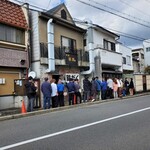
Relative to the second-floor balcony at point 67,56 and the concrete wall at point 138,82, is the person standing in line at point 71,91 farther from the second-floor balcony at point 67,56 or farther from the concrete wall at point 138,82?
the concrete wall at point 138,82

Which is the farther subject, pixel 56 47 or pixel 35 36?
pixel 56 47

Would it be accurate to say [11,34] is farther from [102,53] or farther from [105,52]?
[105,52]

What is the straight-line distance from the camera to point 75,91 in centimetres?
1739

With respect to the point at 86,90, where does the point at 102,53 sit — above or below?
above

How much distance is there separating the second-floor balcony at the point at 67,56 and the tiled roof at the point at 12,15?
2125 millimetres

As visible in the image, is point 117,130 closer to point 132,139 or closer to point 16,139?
point 132,139

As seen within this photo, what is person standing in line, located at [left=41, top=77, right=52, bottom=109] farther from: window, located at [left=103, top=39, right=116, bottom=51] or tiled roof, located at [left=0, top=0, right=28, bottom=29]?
window, located at [left=103, top=39, right=116, bottom=51]

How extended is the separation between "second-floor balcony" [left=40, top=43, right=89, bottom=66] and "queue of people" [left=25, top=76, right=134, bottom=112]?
2.25 meters

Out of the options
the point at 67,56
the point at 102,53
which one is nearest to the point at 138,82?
the point at 102,53

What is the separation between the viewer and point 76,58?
23.1 meters

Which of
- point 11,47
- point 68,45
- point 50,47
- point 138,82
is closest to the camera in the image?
point 11,47

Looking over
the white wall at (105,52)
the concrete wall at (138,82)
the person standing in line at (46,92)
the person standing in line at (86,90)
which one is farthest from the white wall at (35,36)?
the concrete wall at (138,82)

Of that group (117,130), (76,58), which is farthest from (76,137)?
(76,58)

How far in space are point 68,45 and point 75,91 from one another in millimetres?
6657
